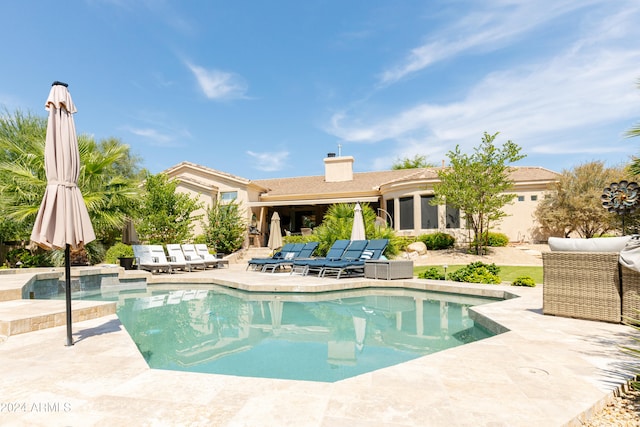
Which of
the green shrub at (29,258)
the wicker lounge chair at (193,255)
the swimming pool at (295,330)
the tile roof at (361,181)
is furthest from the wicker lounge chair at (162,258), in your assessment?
the tile roof at (361,181)

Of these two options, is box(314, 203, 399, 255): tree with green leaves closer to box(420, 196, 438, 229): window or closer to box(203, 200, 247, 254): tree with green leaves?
box(420, 196, 438, 229): window

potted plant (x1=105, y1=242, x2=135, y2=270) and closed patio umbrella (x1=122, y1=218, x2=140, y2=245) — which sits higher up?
closed patio umbrella (x1=122, y1=218, x2=140, y2=245)

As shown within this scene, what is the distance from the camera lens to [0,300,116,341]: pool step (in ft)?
17.7

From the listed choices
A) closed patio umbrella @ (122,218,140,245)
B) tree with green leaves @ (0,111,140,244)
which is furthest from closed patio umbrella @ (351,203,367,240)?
closed patio umbrella @ (122,218,140,245)

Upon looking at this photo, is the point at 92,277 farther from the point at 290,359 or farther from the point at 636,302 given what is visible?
the point at 636,302

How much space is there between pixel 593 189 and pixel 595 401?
23907mm

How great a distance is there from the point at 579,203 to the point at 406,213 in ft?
33.4

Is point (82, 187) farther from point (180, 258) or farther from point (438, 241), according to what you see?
point (438, 241)

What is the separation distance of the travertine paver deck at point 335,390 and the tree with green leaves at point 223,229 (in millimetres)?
18824

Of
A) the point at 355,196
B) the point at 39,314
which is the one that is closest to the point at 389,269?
the point at 39,314

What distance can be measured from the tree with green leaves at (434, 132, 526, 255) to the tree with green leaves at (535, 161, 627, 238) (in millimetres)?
4076

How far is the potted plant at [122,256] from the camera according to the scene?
17000 mm

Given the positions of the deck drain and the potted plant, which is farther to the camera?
the potted plant

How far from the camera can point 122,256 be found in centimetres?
1706
